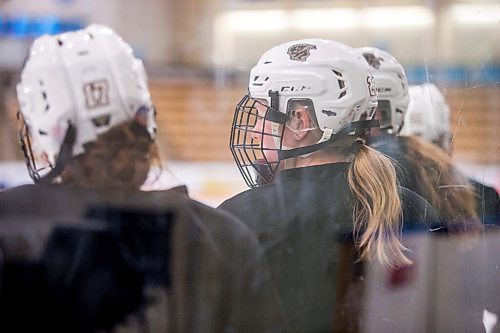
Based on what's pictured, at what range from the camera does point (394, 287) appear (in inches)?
48.3

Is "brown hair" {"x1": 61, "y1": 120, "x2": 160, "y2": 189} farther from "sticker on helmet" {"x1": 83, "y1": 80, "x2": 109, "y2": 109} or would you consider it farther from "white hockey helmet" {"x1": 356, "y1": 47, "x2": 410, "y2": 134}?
"white hockey helmet" {"x1": 356, "y1": 47, "x2": 410, "y2": 134}

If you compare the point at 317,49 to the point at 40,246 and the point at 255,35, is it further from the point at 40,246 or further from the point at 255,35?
the point at 255,35

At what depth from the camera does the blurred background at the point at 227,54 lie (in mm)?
1381

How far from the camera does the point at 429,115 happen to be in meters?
1.38

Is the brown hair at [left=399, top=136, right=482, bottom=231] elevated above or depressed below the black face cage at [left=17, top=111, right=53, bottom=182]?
below

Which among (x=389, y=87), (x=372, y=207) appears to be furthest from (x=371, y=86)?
(x=372, y=207)

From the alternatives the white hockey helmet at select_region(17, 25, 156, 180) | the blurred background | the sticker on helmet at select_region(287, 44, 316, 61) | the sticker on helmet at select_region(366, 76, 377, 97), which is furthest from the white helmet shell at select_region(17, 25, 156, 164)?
the sticker on helmet at select_region(366, 76, 377, 97)

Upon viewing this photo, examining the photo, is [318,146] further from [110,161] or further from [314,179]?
[110,161]

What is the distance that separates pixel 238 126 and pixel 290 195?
139mm

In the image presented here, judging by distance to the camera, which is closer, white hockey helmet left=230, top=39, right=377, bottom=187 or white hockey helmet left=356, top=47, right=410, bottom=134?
white hockey helmet left=230, top=39, right=377, bottom=187

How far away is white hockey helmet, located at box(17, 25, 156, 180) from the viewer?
1.18 m

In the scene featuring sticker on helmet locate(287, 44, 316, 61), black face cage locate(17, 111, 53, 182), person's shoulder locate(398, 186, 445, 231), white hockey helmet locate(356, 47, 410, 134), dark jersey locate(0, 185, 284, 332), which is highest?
sticker on helmet locate(287, 44, 316, 61)

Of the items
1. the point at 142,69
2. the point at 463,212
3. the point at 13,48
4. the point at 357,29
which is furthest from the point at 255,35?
the point at 463,212

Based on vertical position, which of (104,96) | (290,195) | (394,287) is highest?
(104,96)
